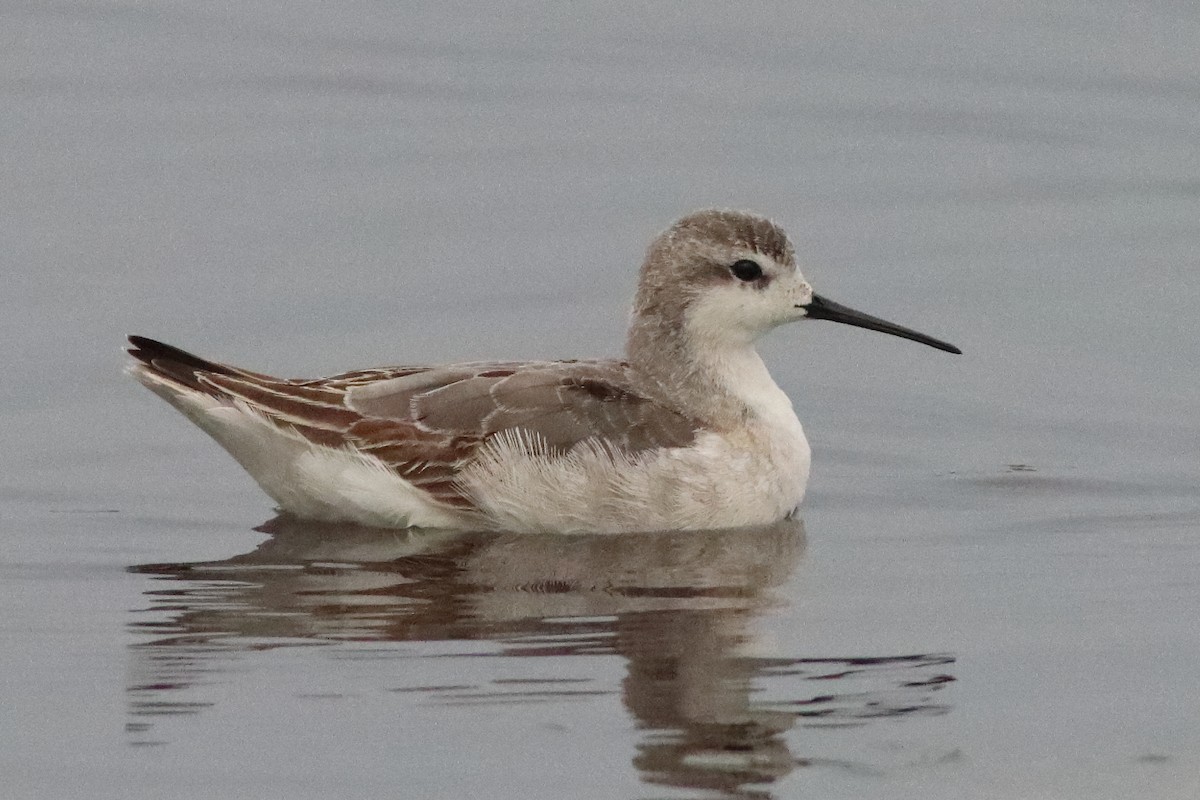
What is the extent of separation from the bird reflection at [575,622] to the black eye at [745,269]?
128 centimetres

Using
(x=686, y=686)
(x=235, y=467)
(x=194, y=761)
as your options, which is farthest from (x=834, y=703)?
(x=235, y=467)

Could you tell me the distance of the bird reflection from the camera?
9586mm

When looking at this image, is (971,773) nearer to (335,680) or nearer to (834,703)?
(834,703)

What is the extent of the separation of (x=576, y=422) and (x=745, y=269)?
48.9 inches

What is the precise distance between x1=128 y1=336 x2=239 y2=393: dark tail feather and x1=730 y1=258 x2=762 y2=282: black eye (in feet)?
9.08

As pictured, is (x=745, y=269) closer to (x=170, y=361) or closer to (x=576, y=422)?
(x=576, y=422)

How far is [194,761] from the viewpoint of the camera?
29.7ft

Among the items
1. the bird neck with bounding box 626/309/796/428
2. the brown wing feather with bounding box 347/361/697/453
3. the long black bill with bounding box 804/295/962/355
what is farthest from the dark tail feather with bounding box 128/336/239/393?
the long black bill with bounding box 804/295/962/355

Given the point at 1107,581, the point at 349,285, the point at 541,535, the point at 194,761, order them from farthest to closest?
the point at 349,285 < the point at 541,535 < the point at 1107,581 < the point at 194,761

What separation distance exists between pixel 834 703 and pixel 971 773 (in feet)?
2.78

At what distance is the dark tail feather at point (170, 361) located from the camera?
42.7 ft

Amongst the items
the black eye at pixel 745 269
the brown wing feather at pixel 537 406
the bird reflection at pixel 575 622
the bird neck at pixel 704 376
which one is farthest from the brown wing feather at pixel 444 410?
the black eye at pixel 745 269

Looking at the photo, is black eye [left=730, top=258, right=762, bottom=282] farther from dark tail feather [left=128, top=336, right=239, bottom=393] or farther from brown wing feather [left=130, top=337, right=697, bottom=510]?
dark tail feather [left=128, top=336, right=239, bottom=393]

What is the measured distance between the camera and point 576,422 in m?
12.9
